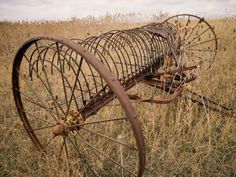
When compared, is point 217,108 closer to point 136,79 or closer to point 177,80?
point 177,80

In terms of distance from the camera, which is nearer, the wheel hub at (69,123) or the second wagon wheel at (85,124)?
the second wagon wheel at (85,124)

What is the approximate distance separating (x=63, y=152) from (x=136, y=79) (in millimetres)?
1138

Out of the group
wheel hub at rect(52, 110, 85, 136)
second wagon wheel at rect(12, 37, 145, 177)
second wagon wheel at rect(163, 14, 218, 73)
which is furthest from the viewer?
Answer: second wagon wheel at rect(163, 14, 218, 73)

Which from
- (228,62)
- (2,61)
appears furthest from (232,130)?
(2,61)

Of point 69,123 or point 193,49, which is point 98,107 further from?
point 193,49

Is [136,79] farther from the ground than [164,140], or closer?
farther from the ground

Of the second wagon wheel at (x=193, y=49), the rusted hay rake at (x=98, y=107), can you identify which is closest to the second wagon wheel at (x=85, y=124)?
the rusted hay rake at (x=98, y=107)

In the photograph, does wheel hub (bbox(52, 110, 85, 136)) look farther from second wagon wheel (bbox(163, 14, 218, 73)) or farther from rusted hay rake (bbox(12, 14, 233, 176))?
second wagon wheel (bbox(163, 14, 218, 73))

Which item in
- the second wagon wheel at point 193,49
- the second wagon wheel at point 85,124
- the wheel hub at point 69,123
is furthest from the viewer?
the second wagon wheel at point 193,49

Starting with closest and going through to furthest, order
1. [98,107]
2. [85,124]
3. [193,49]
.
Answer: [85,124] < [98,107] < [193,49]

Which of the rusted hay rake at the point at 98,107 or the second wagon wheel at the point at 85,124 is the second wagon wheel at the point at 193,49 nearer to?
the rusted hay rake at the point at 98,107

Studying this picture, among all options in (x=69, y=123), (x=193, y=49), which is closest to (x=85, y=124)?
(x=69, y=123)

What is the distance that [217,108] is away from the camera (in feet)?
11.3

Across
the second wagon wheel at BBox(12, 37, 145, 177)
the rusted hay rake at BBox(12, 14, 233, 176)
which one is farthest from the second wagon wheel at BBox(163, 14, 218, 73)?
the second wagon wheel at BBox(12, 37, 145, 177)
